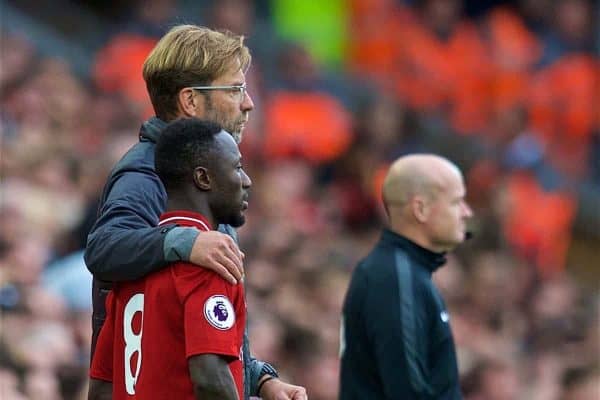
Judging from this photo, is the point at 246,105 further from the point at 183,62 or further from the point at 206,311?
the point at 206,311

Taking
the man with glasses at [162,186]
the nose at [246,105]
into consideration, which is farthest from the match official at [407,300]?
the nose at [246,105]

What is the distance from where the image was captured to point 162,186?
3.48 m

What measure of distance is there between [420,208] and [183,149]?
1.88 m

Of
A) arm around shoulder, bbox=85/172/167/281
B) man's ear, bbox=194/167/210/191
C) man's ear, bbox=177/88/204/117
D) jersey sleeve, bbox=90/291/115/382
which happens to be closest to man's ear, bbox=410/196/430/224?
man's ear, bbox=177/88/204/117

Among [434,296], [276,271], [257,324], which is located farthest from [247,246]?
[434,296]

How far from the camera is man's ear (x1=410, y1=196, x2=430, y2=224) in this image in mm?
4902

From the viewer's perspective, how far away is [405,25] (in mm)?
11773

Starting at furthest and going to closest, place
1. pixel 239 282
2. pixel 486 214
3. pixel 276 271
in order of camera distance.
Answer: pixel 486 214 < pixel 276 271 < pixel 239 282

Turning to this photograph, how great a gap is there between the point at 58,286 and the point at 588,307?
486 centimetres

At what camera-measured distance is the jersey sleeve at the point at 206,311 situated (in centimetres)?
302

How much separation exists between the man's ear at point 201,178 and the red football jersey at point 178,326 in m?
0.07

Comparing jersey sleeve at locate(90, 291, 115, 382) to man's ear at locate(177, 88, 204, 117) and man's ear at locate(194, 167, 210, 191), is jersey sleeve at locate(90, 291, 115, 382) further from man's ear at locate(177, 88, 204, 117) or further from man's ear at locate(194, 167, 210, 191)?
man's ear at locate(177, 88, 204, 117)

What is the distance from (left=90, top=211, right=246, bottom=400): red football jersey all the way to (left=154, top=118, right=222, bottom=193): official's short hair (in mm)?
83

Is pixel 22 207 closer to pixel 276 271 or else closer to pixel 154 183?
pixel 276 271
